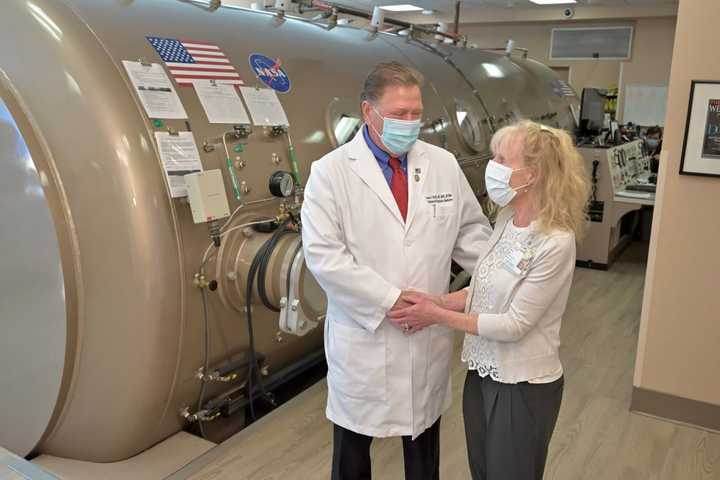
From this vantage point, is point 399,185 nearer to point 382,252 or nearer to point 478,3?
point 382,252

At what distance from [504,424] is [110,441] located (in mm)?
1464

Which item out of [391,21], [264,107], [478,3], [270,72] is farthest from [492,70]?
[478,3]

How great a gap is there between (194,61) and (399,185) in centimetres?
109

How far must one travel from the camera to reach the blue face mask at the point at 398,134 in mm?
1807

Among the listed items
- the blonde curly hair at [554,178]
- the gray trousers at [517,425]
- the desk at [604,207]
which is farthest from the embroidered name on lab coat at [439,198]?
the desk at [604,207]

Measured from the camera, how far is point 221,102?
2.45 metres

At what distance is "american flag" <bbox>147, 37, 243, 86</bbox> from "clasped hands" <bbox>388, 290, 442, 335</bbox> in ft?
4.03

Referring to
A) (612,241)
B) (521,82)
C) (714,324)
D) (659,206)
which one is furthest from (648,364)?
(521,82)

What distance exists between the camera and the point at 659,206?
9.32 ft

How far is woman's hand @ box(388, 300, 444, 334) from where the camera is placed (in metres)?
1.75

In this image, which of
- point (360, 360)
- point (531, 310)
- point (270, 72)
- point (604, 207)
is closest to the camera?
point (531, 310)

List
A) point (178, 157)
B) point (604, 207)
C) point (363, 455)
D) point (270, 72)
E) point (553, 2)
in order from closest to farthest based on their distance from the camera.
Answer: point (363, 455) → point (178, 157) → point (270, 72) → point (604, 207) → point (553, 2)

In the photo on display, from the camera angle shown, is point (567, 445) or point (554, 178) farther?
point (567, 445)

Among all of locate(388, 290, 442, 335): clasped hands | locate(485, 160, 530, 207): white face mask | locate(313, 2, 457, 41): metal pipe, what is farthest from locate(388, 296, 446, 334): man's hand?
locate(313, 2, 457, 41): metal pipe
